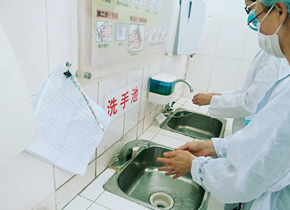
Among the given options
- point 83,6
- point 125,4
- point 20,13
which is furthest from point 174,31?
point 20,13

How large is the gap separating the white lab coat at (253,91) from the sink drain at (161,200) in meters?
0.59

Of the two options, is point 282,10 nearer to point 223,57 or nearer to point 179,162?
point 179,162

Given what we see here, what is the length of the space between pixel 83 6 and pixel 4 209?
0.61 metres

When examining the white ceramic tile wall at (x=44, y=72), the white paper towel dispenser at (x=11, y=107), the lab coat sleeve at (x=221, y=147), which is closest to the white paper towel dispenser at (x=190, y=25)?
the white ceramic tile wall at (x=44, y=72)

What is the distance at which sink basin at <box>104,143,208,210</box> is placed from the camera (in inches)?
44.7

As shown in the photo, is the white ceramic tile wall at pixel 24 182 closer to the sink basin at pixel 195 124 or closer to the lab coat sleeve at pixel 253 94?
the lab coat sleeve at pixel 253 94

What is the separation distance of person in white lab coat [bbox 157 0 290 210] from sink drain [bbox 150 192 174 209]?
0.45 meters

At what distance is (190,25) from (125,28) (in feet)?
2.96

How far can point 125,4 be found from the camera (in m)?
0.85

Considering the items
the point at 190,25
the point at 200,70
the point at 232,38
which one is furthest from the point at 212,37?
the point at 190,25

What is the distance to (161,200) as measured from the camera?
1.19 metres

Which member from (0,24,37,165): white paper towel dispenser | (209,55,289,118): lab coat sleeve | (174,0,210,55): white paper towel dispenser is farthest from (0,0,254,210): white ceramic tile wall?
(174,0,210,55): white paper towel dispenser

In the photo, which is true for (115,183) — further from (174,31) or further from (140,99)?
(174,31)

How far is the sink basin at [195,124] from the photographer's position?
186 cm
